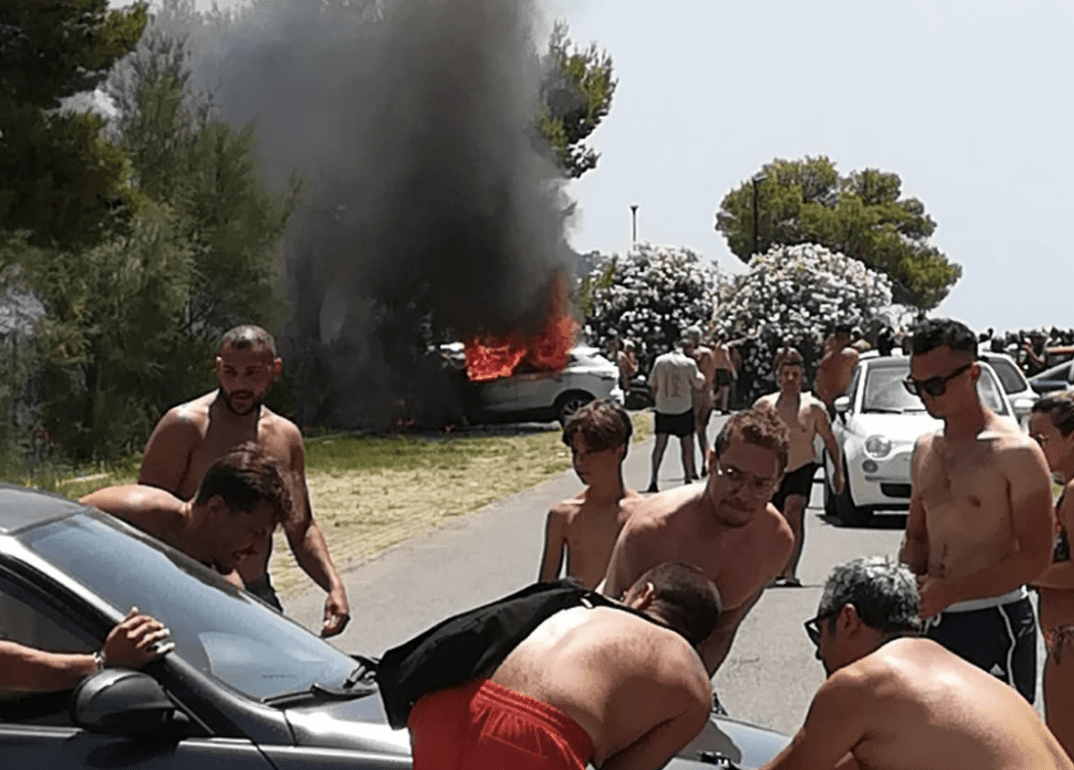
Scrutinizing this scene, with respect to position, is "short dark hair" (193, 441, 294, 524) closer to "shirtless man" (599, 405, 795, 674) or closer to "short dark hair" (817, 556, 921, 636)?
"shirtless man" (599, 405, 795, 674)

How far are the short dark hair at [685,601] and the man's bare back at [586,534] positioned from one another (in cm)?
238

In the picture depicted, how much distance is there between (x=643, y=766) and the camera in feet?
11.3

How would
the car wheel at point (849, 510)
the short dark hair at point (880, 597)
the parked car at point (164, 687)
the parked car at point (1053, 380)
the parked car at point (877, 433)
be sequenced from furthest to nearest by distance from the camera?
the parked car at point (1053, 380) → the car wheel at point (849, 510) → the parked car at point (877, 433) → the parked car at point (164, 687) → the short dark hair at point (880, 597)

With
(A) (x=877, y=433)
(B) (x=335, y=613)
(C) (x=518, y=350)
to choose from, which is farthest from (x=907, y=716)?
(C) (x=518, y=350)

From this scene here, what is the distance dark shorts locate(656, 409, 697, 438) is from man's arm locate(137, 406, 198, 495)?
1295cm

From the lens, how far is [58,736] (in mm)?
4133

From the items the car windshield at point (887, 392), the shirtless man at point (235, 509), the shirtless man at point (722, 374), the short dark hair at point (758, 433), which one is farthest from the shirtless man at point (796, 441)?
the shirtless man at point (722, 374)

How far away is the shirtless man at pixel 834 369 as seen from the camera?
16.8m

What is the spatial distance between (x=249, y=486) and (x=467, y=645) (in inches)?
64.4

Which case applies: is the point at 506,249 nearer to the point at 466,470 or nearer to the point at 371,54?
the point at 371,54

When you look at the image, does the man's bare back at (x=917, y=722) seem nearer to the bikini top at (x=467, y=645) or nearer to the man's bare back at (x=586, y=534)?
the bikini top at (x=467, y=645)

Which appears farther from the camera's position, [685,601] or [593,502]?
[593,502]

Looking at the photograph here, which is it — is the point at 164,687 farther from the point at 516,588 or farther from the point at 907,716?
the point at 516,588

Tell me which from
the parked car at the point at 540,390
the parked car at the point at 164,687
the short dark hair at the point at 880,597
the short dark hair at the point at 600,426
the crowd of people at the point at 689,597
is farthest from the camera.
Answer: the parked car at the point at 540,390
